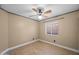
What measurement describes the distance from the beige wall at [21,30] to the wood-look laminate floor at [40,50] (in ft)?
0.43

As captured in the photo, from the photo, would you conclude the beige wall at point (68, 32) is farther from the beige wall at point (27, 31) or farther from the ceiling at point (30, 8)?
the ceiling at point (30, 8)

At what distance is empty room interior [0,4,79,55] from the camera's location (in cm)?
138

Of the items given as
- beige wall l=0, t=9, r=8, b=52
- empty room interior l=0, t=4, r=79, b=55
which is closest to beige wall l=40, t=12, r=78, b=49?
empty room interior l=0, t=4, r=79, b=55

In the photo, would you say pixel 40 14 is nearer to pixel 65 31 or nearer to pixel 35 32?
pixel 35 32

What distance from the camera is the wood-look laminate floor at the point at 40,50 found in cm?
139

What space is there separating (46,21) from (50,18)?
10 cm

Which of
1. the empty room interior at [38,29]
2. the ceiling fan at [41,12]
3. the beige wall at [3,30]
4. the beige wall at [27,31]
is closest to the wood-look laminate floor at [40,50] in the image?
the empty room interior at [38,29]

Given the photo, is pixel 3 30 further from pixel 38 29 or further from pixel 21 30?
pixel 38 29

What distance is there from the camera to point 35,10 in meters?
1.43

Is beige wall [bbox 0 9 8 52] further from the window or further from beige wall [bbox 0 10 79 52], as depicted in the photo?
the window

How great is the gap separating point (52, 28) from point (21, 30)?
1.97 ft

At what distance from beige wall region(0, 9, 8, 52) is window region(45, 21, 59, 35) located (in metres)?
0.77

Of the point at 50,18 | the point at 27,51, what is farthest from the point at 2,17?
the point at 50,18

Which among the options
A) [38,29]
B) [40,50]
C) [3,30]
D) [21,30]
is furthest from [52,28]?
[3,30]
